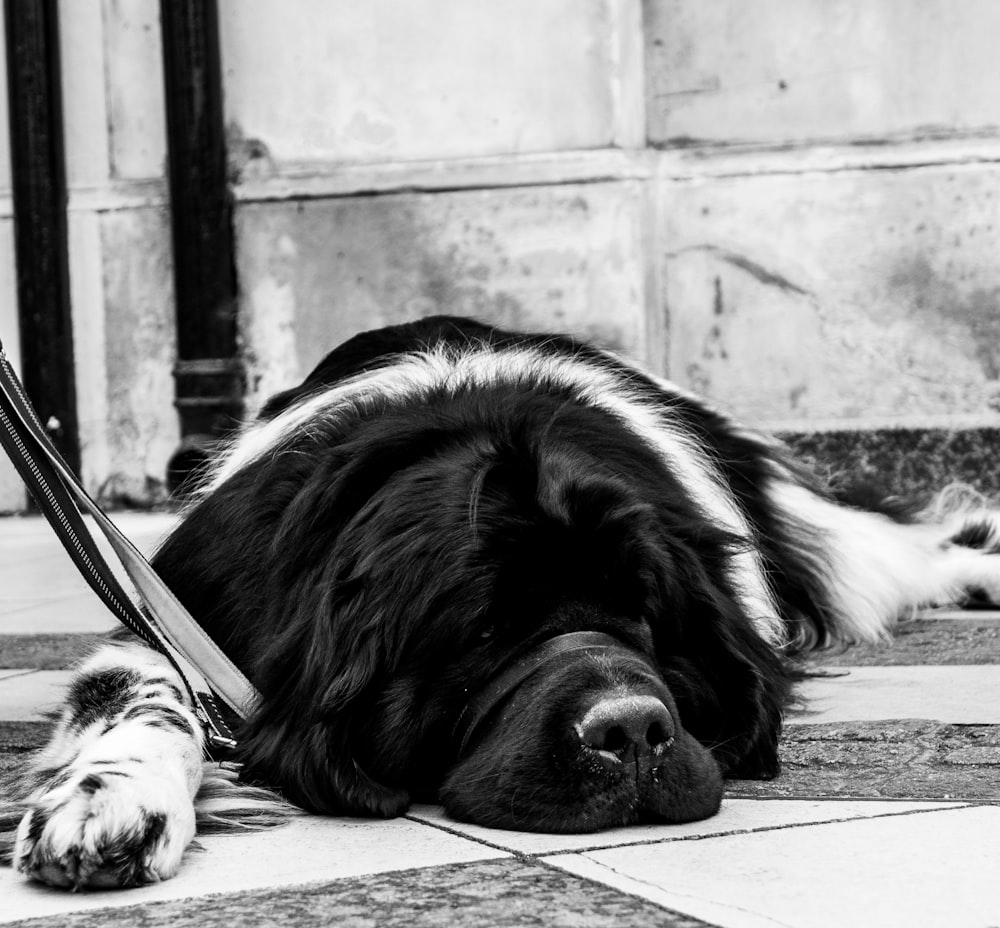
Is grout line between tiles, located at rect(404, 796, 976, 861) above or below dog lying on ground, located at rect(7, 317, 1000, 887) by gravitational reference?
below

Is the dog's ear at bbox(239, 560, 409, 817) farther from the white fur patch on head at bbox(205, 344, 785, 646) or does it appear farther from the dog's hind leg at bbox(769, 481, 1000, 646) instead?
the dog's hind leg at bbox(769, 481, 1000, 646)

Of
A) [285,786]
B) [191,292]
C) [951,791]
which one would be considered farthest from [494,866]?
[191,292]

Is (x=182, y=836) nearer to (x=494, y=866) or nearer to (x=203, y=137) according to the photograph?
(x=494, y=866)

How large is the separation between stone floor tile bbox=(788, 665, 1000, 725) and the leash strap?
112 centimetres

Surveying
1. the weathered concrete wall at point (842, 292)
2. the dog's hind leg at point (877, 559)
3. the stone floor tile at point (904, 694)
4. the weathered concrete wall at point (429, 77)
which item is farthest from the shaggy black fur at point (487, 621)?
the weathered concrete wall at point (429, 77)

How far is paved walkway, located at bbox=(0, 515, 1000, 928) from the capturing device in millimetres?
1815

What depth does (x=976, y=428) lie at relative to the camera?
654 cm

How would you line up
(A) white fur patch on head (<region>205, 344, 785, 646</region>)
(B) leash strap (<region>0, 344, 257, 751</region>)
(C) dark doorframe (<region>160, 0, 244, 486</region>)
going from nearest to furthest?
(B) leash strap (<region>0, 344, 257, 751</region>)
(A) white fur patch on head (<region>205, 344, 785, 646</region>)
(C) dark doorframe (<region>160, 0, 244, 486</region>)

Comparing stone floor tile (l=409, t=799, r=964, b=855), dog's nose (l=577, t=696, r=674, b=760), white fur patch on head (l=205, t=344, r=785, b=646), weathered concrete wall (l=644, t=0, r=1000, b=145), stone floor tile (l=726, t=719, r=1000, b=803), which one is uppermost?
weathered concrete wall (l=644, t=0, r=1000, b=145)

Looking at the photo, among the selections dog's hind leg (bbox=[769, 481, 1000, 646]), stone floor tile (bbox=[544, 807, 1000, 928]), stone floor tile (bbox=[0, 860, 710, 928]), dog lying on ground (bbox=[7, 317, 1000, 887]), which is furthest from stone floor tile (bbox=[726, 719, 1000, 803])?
dog's hind leg (bbox=[769, 481, 1000, 646])

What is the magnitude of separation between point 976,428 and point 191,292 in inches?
136

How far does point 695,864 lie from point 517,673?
50cm

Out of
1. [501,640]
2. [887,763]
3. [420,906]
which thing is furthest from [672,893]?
[887,763]

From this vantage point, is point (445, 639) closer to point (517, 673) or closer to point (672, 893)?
point (517, 673)
